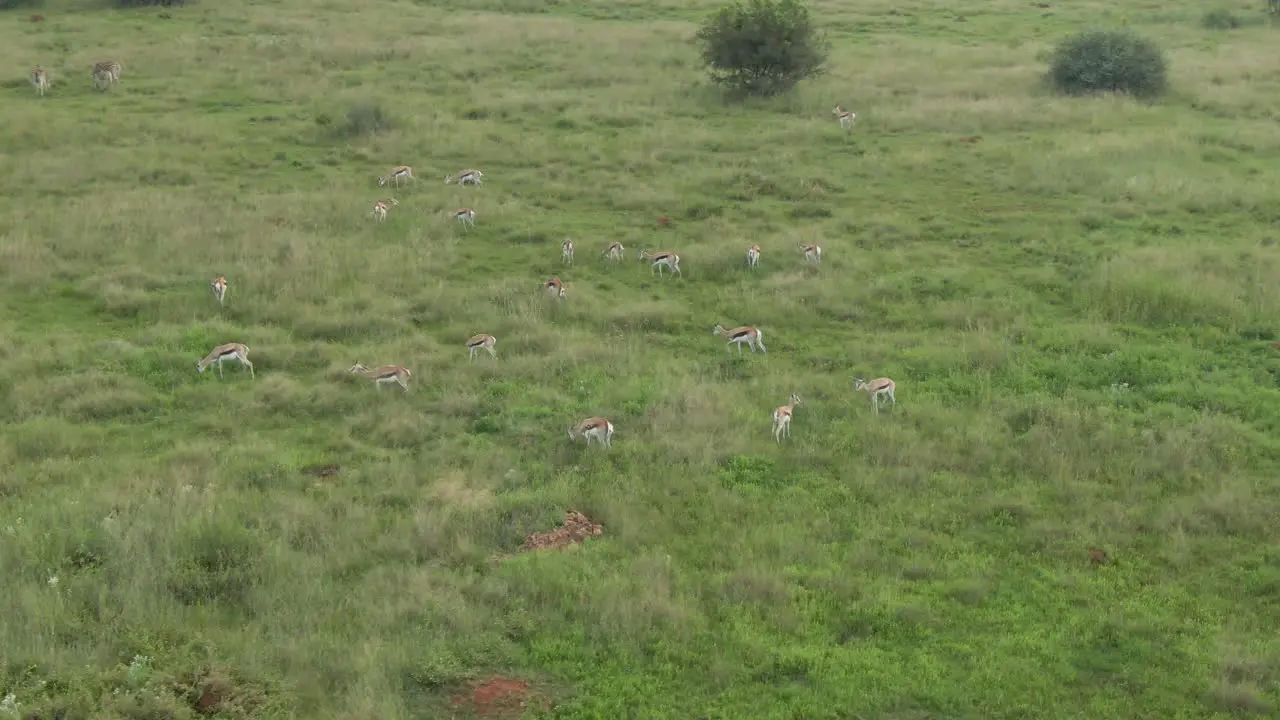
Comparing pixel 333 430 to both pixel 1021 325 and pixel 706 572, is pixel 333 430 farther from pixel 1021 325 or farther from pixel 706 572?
pixel 1021 325

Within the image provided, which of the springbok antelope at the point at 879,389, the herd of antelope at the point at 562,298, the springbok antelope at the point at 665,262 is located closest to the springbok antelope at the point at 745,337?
the herd of antelope at the point at 562,298

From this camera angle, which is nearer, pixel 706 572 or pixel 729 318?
pixel 706 572

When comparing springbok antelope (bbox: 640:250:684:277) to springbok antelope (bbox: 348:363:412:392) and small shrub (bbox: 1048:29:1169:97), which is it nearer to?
springbok antelope (bbox: 348:363:412:392)

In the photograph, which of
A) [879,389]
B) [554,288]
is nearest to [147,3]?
[554,288]

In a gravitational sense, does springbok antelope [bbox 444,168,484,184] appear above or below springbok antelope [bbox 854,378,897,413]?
above

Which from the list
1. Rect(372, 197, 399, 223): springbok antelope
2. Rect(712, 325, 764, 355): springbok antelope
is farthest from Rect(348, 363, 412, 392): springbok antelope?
Rect(372, 197, 399, 223): springbok antelope

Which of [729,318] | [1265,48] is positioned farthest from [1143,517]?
[1265,48]

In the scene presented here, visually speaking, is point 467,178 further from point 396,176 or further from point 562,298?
point 562,298

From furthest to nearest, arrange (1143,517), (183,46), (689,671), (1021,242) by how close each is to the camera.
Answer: (183,46) → (1021,242) → (1143,517) → (689,671)
